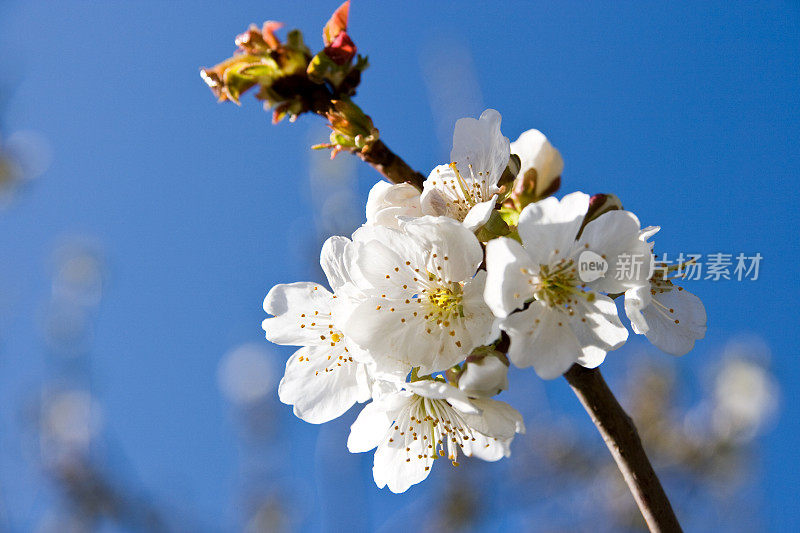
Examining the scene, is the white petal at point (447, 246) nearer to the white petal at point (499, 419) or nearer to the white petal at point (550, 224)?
the white petal at point (550, 224)

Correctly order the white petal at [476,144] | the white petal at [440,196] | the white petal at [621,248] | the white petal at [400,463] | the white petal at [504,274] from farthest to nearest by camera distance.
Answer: the white petal at [400,463] < the white petal at [476,144] < the white petal at [440,196] < the white petal at [621,248] < the white petal at [504,274]

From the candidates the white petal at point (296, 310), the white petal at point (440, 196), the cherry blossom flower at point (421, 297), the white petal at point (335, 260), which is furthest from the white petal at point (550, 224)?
the white petal at point (296, 310)

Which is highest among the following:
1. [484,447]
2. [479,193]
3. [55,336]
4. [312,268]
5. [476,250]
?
[312,268]

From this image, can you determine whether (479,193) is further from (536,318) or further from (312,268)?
(312,268)

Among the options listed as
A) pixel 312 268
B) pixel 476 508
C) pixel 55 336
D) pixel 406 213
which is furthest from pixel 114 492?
pixel 406 213

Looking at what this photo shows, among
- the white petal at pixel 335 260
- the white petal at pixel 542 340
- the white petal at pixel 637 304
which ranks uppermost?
the white petal at pixel 335 260

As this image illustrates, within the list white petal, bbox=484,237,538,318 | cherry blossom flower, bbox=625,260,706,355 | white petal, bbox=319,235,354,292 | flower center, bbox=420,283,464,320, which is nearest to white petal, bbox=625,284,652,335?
cherry blossom flower, bbox=625,260,706,355

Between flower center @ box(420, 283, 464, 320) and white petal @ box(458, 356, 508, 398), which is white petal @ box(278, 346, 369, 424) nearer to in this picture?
flower center @ box(420, 283, 464, 320)
